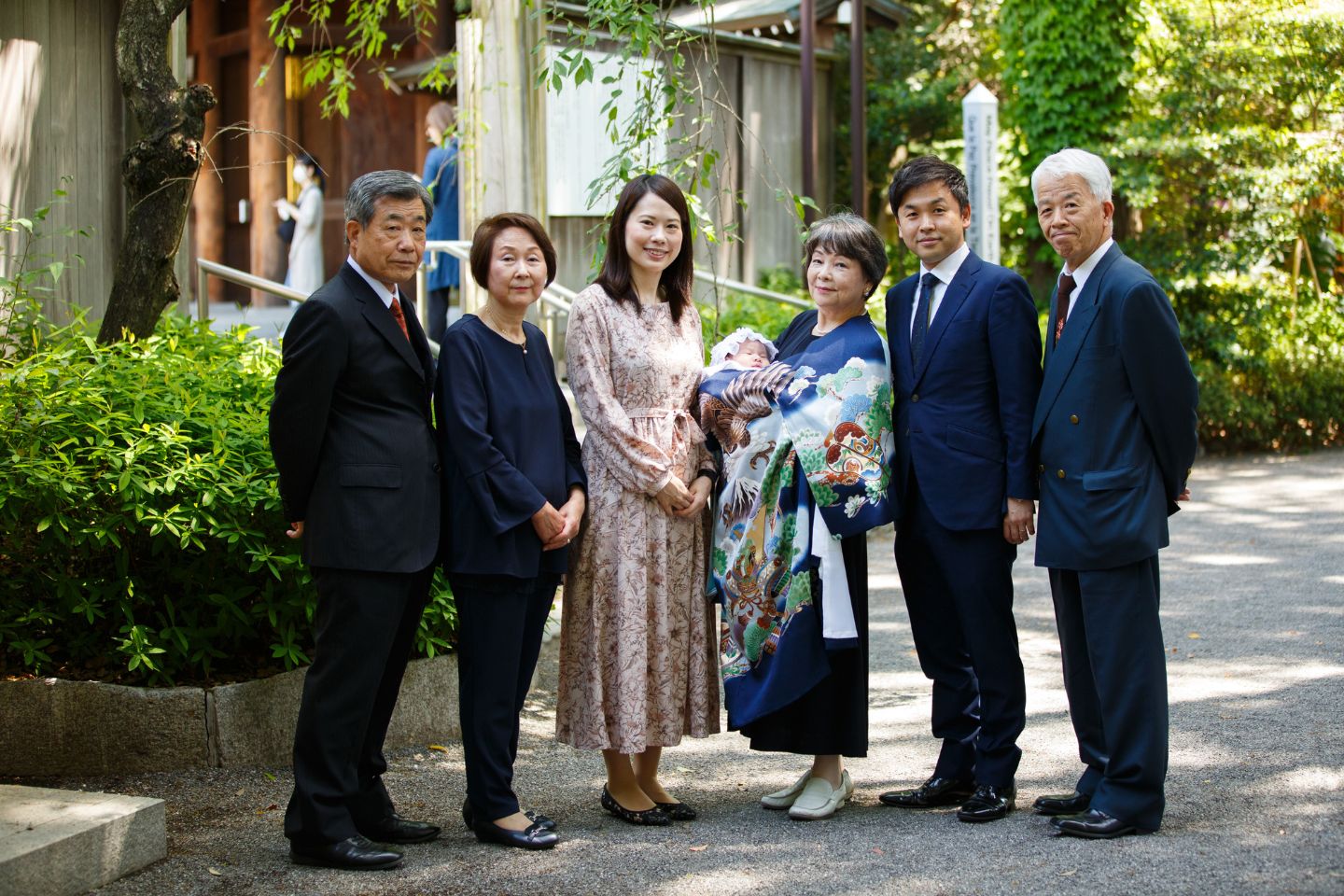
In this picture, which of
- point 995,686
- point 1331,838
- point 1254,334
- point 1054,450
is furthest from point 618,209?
point 1254,334

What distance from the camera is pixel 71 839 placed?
3.34 metres

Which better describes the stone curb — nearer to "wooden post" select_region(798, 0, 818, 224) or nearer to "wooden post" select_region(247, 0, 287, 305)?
"wooden post" select_region(798, 0, 818, 224)

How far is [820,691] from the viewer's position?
3967 millimetres

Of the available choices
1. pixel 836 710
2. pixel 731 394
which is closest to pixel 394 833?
pixel 836 710

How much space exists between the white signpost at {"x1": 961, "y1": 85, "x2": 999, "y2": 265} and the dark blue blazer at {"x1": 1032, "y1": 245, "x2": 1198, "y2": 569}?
6.00m

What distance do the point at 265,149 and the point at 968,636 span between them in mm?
12003

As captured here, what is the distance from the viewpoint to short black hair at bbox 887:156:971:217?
3932 mm

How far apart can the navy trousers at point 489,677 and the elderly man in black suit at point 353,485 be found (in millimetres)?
192

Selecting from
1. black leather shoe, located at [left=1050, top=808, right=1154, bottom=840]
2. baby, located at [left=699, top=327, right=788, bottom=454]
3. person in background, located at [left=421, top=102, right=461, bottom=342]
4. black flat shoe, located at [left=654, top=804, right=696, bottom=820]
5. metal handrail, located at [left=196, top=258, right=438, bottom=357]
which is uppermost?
person in background, located at [left=421, top=102, right=461, bottom=342]

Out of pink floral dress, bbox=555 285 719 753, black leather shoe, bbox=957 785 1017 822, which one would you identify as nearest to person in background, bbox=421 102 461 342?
pink floral dress, bbox=555 285 719 753

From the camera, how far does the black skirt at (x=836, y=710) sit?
13.0ft

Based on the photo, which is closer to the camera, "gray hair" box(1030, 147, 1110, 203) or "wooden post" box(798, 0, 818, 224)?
"gray hair" box(1030, 147, 1110, 203)

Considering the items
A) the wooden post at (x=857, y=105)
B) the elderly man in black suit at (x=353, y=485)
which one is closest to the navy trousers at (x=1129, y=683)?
the elderly man in black suit at (x=353, y=485)

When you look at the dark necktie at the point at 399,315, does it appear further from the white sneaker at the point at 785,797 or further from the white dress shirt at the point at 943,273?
the white sneaker at the point at 785,797
